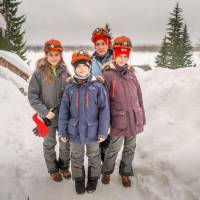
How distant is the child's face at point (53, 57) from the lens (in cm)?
413

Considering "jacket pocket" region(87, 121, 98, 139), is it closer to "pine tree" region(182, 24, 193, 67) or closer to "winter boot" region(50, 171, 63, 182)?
"winter boot" region(50, 171, 63, 182)

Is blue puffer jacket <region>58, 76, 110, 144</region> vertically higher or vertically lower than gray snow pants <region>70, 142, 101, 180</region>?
higher

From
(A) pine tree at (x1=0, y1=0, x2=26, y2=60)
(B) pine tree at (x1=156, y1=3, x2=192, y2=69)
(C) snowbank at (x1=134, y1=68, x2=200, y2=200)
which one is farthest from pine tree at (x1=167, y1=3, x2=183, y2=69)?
(C) snowbank at (x1=134, y1=68, x2=200, y2=200)

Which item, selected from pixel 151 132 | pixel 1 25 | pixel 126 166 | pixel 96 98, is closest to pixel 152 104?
pixel 151 132

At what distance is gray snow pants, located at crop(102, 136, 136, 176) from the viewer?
13.9 feet

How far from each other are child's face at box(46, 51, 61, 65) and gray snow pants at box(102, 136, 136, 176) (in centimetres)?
155

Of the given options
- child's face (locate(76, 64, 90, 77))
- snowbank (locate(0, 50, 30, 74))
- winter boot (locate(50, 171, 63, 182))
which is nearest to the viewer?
child's face (locate(76, 64, 90, 77))

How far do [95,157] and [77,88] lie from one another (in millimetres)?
1171

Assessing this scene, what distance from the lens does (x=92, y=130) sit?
153 inches

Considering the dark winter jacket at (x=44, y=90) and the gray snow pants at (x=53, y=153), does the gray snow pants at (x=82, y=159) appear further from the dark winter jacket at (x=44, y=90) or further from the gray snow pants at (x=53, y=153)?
the dark winter jacket at (x=44, y=90)

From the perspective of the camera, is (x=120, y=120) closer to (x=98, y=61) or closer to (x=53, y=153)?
(x=98, y=61)

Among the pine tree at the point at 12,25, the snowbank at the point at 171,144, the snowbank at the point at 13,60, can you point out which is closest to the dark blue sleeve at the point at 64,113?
the snowbank at the point at 171,144

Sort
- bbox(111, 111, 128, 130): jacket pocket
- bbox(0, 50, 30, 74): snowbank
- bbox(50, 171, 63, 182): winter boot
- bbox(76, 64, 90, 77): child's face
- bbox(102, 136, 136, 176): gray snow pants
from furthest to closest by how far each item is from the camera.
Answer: bbox(0, 50, 30, 74): snowbank, bbox(50, 171, 63, 182): winter boot, bbox(102, 136, 136, 176): gray snow pants, bbox(111, 111, 128, 130): jacket pocket, bbox(76, 64, 90, 77): child's face

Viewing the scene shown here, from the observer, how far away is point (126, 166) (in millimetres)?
4438
